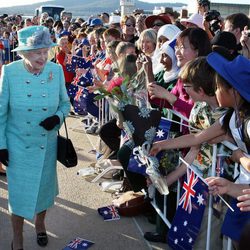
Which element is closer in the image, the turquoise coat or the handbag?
the turquoise coat

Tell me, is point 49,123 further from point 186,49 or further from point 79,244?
point 186,49

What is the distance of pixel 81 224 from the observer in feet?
13.9

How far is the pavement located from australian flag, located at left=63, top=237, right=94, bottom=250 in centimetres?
5

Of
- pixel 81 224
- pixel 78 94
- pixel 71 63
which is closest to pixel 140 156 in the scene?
pixel 81 224

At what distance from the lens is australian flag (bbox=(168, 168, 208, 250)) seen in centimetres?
296

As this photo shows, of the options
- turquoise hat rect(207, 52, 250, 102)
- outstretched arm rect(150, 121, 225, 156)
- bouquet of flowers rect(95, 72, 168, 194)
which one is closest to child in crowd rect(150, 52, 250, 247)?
turquoise hat rect(207, 52, 250, 102)

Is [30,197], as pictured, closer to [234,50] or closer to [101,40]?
[234,50]

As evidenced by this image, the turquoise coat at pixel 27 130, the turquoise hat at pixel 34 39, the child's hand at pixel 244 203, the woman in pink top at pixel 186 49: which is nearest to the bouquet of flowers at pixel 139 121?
the woman in pink top at pixel 186 49

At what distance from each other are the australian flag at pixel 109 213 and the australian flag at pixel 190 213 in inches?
44.7

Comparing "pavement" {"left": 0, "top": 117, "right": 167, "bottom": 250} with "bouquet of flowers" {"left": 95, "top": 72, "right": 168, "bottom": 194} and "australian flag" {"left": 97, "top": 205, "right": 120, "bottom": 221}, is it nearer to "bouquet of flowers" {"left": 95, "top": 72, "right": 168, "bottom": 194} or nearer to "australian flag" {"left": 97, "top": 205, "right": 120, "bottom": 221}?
"australian flag" {"left": 97, "top": 205, "right": 120, "bottom": 221}

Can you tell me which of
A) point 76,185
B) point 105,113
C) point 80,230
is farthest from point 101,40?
point 80,230

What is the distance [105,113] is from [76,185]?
1.51 meters

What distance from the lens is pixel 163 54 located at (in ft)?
13.6

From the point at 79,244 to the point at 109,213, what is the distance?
2.20 feet
